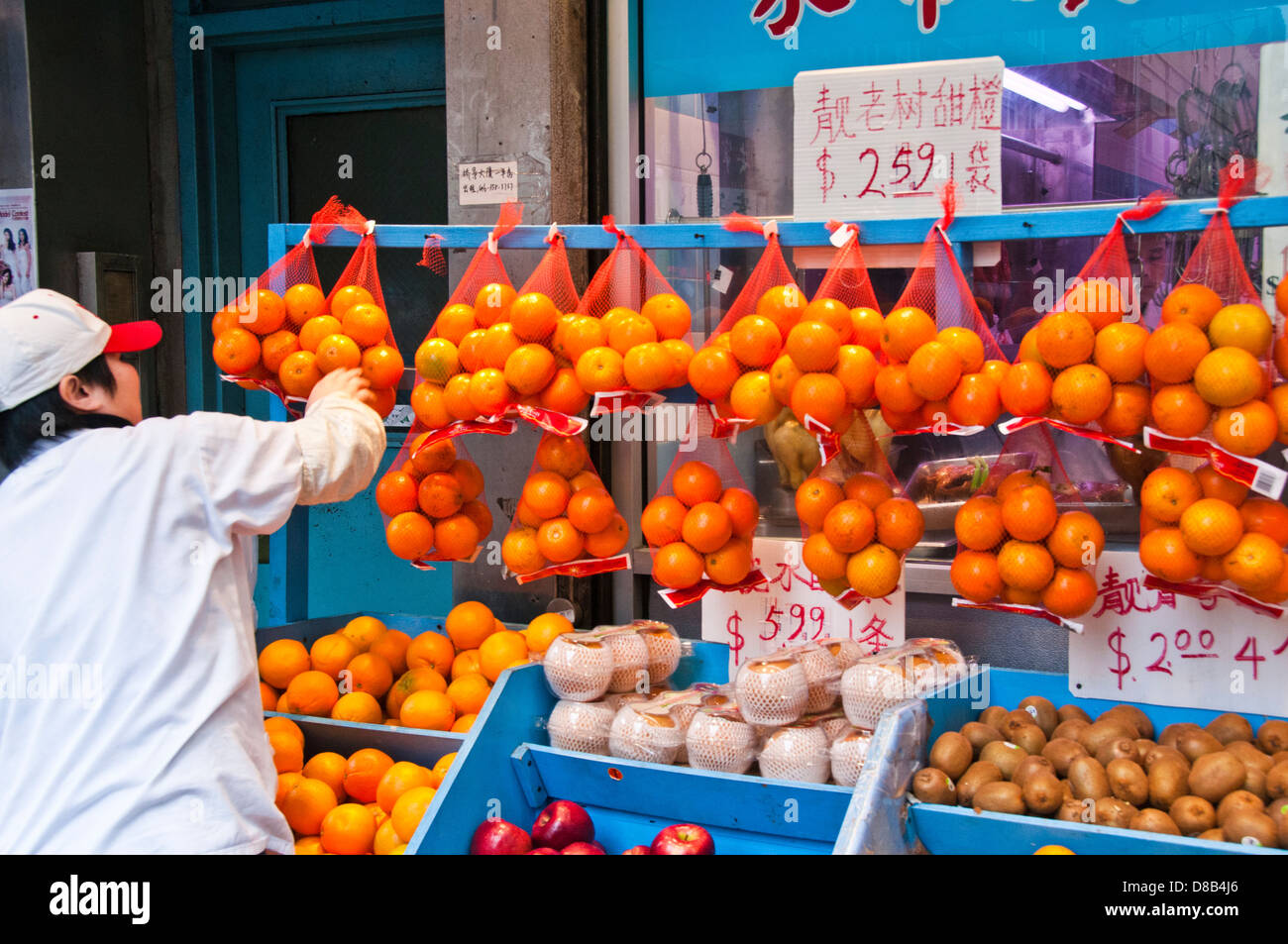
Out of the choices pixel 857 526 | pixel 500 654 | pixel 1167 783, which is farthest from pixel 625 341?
pixel 1167 783

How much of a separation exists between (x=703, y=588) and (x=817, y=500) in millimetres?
408

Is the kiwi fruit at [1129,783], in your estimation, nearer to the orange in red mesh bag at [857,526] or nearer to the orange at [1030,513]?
the orange at [1030,513]

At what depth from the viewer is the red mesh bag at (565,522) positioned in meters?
2.86

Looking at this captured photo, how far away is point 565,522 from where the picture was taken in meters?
2.88

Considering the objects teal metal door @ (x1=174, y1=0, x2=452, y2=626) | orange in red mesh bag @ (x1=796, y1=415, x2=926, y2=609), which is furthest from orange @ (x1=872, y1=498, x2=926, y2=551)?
teal metal door @ (x1=174, y1=0, x2=452, y2=626)

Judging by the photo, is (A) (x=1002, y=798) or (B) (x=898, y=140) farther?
(B) (x=898, y=140)

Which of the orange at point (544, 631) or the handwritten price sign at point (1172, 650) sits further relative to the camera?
the orange at point (544, 631)

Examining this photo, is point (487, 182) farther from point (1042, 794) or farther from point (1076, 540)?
point (1042, 794)

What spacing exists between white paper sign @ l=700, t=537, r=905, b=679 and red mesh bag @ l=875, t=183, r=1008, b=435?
500mm

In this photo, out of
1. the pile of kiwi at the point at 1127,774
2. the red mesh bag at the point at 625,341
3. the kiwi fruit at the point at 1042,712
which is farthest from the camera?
the red mesh bag at the point at 625,341

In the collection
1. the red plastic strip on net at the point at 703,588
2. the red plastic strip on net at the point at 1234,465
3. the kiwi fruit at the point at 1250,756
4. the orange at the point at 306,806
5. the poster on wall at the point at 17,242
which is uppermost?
the poster on wall at the point at 17,242

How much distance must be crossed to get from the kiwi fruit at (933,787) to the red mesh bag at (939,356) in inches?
27.5

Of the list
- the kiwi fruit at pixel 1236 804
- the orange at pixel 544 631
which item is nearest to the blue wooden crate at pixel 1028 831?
the kiwi fruit at pixel 1236 804

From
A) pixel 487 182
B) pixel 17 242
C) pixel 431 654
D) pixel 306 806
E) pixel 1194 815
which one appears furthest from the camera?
pixel 17 242
